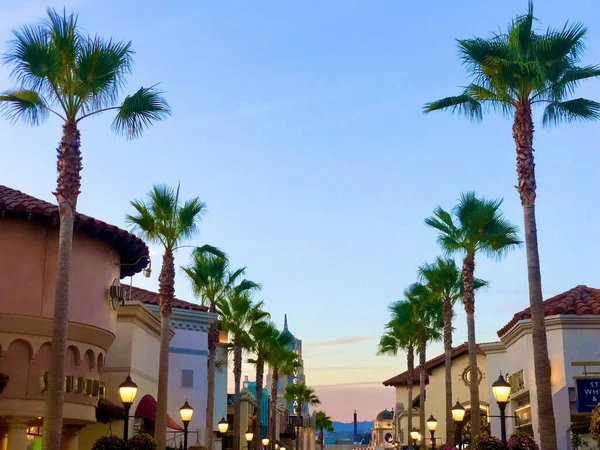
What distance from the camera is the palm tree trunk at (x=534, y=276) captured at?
1859cm

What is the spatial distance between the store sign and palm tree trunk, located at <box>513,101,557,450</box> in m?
12.2

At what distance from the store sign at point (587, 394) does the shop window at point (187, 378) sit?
23349 millimetres

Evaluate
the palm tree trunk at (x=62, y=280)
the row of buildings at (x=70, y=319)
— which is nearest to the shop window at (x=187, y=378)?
the row of buildings at (x=70, y=319)

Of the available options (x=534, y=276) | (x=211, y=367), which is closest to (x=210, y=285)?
(x=211, y=367)

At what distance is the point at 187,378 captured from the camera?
153 ft

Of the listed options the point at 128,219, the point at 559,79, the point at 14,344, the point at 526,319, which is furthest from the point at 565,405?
the point at 14,344

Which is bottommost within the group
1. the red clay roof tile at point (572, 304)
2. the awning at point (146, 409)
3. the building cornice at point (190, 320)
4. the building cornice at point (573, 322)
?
the awning at point (146, 409)

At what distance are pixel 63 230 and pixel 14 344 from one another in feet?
21.0

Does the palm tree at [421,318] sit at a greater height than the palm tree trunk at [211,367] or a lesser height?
greater

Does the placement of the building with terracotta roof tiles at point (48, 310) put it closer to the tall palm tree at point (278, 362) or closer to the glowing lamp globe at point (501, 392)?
the glowing lamp globe at point (501, 392)

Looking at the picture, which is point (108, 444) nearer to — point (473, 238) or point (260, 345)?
point (473, 238)

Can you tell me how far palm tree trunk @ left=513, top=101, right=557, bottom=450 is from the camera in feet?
61.0

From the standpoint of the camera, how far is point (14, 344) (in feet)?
78.7

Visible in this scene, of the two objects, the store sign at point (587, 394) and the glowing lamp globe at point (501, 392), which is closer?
the glowing lamp globe at point (501, 392)
